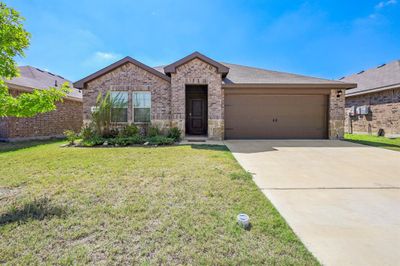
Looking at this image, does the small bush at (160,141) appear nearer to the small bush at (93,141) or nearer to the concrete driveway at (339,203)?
the small bush at (93,141)

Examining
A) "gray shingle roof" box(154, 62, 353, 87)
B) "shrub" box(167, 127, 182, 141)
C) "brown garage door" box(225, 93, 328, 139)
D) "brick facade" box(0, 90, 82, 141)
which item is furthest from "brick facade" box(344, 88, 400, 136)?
"brick facade" box(0, 90, 82, 141)

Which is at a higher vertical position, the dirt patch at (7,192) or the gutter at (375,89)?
the gutter at (375,89)

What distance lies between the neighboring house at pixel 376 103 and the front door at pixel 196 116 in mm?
11466

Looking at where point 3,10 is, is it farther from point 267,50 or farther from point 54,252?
point 267,50

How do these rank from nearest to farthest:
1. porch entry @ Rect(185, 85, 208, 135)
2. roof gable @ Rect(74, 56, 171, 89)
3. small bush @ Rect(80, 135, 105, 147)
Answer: small bush @ Rect(80, 135, 105, 147)
roof gable @ Rect(74, 56, 171, 89)
porch entry @ Rect(185, 85, 208, 135)

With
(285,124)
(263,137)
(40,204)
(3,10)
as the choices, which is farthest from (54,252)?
(285,124)

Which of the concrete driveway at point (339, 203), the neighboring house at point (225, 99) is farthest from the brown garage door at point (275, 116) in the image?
the concrete driveway at point (339, 203)

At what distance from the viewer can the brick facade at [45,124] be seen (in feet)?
32.9

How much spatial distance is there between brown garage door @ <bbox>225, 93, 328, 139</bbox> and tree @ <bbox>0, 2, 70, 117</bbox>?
8.23 m

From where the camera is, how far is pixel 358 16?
12086 mm

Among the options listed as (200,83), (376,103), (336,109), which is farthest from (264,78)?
(376,103)

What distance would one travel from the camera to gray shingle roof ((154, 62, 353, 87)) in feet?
33.2

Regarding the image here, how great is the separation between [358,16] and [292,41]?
4.60 m

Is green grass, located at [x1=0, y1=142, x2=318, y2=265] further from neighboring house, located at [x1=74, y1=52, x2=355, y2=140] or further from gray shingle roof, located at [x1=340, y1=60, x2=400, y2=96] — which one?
gray shingle roof, located at [x1=340, y1=60, x2=400, y2=96]
